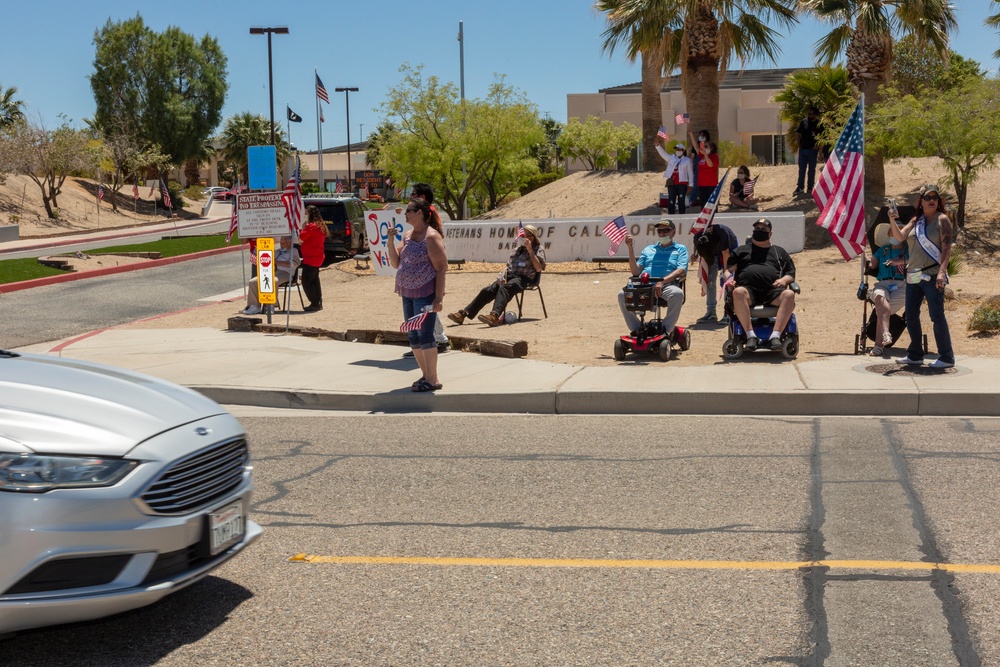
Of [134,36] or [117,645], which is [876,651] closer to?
[117,645]

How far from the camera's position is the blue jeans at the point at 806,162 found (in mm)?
26155

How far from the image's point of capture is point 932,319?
10.5 meters

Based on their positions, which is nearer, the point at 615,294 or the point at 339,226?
the point at 615,294

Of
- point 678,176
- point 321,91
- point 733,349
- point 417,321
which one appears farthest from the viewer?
point 321,91

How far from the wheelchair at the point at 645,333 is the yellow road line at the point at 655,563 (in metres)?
6.55

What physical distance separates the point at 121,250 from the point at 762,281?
2458 centimetres

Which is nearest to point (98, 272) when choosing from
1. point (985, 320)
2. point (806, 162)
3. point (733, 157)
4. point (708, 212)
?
point (708, 212)

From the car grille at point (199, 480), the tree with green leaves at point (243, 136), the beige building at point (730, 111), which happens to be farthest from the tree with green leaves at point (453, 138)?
the tree with green leaves at point (243, 136)

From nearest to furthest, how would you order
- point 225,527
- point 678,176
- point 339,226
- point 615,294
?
point 225,527
point 615,294
point 678,176
point 339,226

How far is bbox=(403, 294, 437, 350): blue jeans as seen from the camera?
33.6ft

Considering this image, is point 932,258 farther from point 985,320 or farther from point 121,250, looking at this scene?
point 121,250

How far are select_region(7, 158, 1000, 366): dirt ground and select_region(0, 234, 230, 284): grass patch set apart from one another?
1.87 metres

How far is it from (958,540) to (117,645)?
4184 millimetres

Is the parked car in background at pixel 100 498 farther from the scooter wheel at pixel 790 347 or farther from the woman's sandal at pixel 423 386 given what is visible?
the scooter wheel at pixel 790 347
